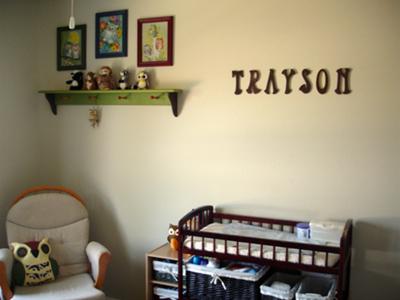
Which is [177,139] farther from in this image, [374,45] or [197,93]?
[374,45]

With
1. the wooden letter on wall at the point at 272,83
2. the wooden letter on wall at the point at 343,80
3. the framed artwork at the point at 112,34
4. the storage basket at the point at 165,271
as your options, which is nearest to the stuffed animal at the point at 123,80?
the framed artwork at the point at 112,34

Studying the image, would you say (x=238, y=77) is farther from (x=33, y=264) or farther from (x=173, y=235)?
(x=33, y=264)

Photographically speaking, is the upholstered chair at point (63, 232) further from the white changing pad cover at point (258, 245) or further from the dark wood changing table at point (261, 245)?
the white changing pad cover at point (258, 245)

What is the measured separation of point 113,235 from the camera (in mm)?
3502

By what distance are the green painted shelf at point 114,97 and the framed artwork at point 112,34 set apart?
31 centimetres

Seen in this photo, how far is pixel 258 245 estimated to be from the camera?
2529 millimetres

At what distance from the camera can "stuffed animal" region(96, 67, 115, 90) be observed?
3297 millimetres

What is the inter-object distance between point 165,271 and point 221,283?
514 millimetres

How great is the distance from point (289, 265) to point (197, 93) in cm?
133

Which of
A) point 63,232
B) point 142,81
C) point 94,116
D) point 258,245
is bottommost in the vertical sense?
point 63,232

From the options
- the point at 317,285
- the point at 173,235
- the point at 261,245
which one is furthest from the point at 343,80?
the point at 173,235

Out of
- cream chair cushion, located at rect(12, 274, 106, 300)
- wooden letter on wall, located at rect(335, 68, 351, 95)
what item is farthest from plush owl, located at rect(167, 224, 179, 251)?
wooden letter on wall, located at rect(335, 68, 351, 95)

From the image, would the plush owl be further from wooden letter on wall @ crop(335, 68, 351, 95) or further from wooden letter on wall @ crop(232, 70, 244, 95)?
wooden letter on wall @ crop(335, 68, 351, 95)

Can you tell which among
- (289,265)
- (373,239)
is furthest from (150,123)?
(373,239)
